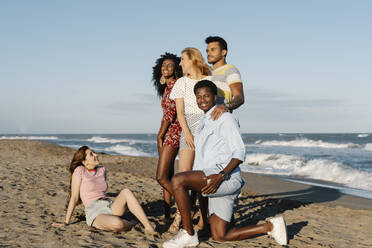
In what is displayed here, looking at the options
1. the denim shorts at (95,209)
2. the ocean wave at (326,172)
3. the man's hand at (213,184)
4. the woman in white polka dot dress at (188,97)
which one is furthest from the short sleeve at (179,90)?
the ocean wave at (326,172)

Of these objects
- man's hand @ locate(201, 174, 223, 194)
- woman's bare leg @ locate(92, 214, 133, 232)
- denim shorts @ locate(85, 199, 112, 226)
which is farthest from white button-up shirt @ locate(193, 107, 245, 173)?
denim shorts @ locate(85, 199, 112, 226)

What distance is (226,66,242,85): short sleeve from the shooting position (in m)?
3.93

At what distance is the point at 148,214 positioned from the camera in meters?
5.39

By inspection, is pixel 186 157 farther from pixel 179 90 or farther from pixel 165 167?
pixel 179 90

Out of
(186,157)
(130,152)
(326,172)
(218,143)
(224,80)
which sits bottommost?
Result: (130,152)

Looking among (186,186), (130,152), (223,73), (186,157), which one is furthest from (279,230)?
(130,152)

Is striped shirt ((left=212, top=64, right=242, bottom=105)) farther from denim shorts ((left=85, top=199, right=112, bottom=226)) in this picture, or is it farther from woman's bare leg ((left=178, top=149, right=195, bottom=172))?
denim shorts ((left=85, top=199, right=112, bottom=226))

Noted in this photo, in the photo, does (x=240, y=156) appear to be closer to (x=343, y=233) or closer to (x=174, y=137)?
(x=174, y=137)

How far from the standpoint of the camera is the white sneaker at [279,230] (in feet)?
12.5

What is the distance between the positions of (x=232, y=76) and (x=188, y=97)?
555mm

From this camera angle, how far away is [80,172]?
422 centimetres

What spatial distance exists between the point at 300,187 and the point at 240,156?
7538 millimetres

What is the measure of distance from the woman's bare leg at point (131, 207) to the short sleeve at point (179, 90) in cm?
122

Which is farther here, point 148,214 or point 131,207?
point 148,214
